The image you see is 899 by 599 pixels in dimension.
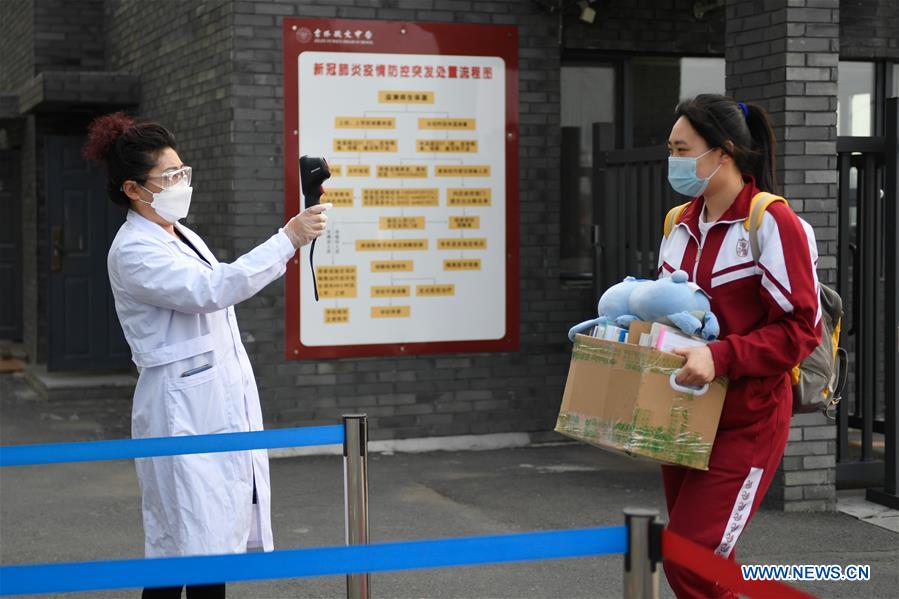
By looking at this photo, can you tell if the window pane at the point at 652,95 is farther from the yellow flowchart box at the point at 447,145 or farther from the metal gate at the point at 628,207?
the yellow flowchart box at the point at 447,145

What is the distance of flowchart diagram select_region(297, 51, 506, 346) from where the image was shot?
9.30 m

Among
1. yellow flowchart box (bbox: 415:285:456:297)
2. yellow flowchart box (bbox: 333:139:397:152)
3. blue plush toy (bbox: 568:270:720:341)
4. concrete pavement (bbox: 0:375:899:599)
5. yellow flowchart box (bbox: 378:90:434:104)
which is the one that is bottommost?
concrete pavement (bbox: 0:375:899:599)

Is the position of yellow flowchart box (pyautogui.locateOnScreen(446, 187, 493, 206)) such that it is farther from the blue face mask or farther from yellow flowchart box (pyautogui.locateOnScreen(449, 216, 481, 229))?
the blue face mask

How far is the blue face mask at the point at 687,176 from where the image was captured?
Result: 3.84 m

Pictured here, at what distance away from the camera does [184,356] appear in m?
4.16

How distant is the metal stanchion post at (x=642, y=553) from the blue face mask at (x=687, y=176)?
3.97 ft

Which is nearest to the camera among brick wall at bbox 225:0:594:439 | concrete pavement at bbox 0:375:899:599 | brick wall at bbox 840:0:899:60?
concrete pavement at bbox 0:375:899:599

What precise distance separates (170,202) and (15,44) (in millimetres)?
11361

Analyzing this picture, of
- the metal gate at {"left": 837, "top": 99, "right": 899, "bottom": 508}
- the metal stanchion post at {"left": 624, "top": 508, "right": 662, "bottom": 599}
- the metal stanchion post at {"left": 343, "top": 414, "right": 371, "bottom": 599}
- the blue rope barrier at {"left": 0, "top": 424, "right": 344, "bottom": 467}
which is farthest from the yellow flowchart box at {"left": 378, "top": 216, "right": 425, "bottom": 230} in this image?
the metal stanchion post at {"left": 624, "top": 508, "right": 662, "bottom": 599}

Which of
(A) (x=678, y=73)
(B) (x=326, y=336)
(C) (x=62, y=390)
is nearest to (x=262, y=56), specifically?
(B) (x=326, y=336)

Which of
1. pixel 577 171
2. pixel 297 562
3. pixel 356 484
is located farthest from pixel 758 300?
pixel 577 171

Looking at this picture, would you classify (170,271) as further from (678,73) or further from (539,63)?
(678,73)

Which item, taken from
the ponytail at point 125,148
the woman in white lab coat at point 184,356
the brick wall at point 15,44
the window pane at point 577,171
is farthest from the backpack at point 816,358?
the brick wall at point 15,44

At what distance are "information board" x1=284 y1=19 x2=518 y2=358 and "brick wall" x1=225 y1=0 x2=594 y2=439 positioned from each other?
0.10 meters
